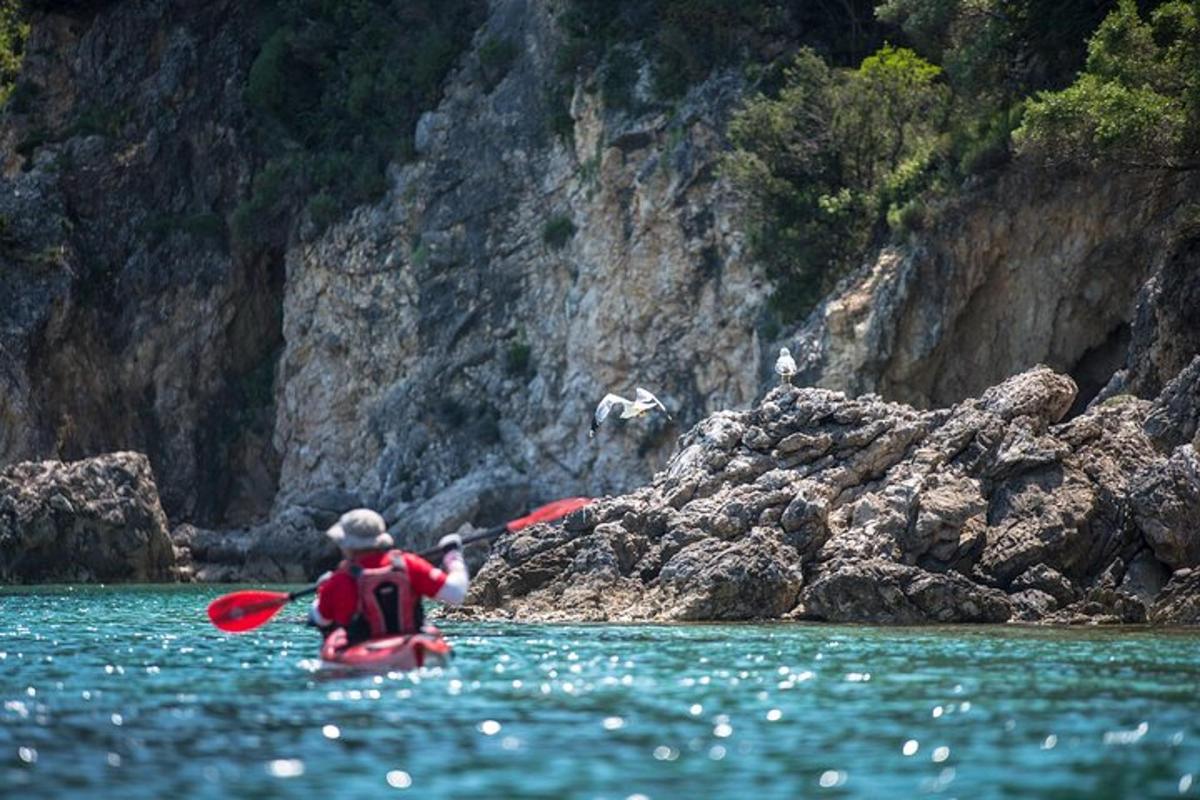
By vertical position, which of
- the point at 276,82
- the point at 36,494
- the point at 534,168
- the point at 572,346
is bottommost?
the point at 36,494

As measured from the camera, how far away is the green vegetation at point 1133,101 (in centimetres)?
3225

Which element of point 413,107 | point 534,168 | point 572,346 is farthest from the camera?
point 413,107

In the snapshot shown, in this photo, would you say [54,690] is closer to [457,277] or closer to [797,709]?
[797,709]

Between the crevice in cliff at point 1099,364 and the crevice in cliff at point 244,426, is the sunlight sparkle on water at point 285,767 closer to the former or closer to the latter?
the crevice in cliff at point 1099,364

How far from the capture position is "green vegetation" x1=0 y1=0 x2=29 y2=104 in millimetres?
70062

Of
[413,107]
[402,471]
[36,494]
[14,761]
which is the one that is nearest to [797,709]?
[14,761]

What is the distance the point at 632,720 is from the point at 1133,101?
20.1 metres

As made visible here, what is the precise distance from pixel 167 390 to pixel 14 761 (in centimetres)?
5129

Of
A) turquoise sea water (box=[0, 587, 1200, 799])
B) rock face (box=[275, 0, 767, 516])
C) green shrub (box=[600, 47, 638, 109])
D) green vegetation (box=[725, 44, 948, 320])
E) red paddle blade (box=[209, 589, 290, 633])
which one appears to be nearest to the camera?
turquoise sea water (box=[0, 587, 1200, 799])

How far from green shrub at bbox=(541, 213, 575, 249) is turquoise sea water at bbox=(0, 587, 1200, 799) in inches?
1261

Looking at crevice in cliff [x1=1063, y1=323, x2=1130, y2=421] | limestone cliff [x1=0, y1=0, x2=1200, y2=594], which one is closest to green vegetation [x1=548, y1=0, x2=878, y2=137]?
limestone cliff [x1=0, y1=0, x2=1200, y2=594]

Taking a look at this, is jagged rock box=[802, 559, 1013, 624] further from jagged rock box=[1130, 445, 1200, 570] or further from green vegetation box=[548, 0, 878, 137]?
green vegetation box=[548, 0, 878, 137]

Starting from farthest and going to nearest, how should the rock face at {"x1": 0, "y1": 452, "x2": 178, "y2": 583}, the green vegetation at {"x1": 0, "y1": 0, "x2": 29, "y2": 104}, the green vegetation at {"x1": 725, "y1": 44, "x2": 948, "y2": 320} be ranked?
the green vegetation at {"x1": 0, "y1": 0, "x2": 29, "y2": 104} < the rock face at {"x1": 0, "y1": 452, "x2": 178, "y2": 583} < the green vegetation at {"x1": 725, "y1": 44, "x2": 948, "y2": 320}

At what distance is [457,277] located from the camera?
58.5 meters
